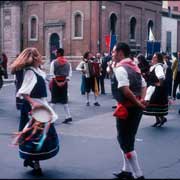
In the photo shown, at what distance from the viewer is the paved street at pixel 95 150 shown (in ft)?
23.6

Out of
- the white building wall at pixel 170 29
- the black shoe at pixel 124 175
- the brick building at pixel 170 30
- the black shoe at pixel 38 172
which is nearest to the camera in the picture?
the black shoe at pixel 124 175

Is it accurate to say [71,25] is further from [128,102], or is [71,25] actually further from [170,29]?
[128,102]

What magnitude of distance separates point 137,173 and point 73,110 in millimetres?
9076

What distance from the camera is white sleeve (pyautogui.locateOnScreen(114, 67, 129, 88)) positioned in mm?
6379

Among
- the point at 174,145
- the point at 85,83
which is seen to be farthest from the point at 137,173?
the point at 85,83

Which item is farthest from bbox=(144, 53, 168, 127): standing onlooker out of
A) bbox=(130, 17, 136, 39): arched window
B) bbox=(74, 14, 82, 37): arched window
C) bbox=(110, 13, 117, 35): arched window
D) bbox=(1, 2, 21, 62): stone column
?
bbox=(130, 17, 136, 39): arched window

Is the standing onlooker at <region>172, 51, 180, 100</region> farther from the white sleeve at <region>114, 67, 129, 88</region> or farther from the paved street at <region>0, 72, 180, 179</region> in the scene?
the white sleeve at <region>114, 67, 129, 88</region>

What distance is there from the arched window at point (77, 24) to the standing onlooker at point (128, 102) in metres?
38.4

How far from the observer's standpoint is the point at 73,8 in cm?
4509

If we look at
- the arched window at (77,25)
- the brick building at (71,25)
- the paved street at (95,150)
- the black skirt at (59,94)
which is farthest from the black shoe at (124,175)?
the arched window at (77,25)

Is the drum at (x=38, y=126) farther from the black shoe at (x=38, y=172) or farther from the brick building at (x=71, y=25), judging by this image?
the brick building at (x=71, y=25)

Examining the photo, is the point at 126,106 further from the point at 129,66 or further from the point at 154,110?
the point at 154,110

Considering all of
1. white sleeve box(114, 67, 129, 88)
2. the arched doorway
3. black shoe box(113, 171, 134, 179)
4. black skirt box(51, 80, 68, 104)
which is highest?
the arched doorway

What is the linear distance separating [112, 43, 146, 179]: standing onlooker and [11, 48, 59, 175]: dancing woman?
1.03 meters
